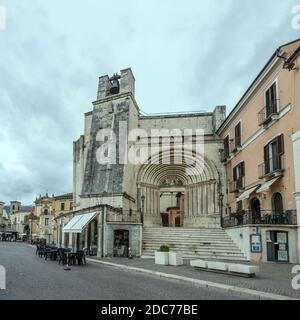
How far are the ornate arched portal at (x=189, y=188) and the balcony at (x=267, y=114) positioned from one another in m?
8.75

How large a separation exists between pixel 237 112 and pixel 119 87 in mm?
11271

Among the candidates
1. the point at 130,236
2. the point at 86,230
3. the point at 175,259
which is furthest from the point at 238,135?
the point at 175,259

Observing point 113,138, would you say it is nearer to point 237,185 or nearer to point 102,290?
point 237,185

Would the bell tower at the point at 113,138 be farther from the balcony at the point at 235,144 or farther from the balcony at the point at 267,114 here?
the balcony at the point at 267,114

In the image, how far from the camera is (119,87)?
106 feet

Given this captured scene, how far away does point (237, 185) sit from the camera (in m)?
25.8

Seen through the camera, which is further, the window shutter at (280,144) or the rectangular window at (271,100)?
the rectangular window at (271,100)

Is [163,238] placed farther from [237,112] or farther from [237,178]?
[237,112]

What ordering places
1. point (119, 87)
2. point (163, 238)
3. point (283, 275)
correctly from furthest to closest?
point (119, 87) < point (163, 238) < point (283, 275)

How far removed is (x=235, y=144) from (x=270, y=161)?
242 inches

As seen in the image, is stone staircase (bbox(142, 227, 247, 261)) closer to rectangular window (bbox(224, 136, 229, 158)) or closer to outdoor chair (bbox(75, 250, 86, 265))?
outdoor chair (bbox(75, 250, 86, 265))

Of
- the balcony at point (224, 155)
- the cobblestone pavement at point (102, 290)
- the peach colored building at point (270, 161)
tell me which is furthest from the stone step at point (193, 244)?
the cobblestone pavement at point (102, 290)

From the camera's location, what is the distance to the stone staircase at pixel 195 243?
19.6 m
